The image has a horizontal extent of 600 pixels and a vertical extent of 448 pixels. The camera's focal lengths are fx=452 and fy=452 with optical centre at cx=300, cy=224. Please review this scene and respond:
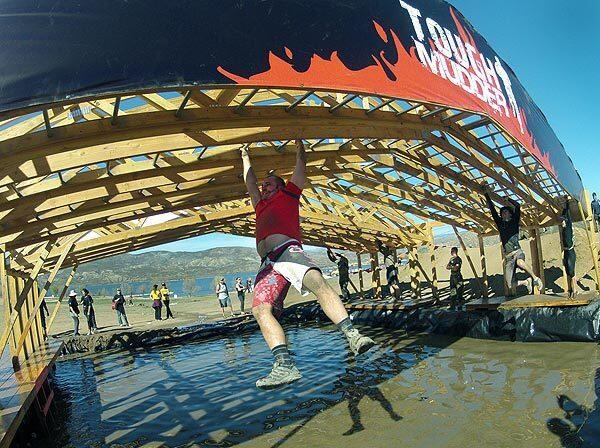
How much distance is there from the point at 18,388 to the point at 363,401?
18.1 feet

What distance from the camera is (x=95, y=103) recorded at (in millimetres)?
4996

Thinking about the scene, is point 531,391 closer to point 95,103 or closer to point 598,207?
point 95,103

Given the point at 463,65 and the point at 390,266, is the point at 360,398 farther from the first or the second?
the point at 390,266

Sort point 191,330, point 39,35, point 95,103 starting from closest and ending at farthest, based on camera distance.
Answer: point 39,35, point 95,103, point 191,330

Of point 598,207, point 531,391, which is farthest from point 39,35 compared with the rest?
point 598,207

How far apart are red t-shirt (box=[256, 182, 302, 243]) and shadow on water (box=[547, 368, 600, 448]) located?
389 centimetres

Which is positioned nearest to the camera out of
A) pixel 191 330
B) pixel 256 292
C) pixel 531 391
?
pixel 256 292

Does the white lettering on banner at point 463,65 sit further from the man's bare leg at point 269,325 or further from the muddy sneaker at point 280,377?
the muddy sneaker at point 280,377

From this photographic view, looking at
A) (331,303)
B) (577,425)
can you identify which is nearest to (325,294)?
(331,303)

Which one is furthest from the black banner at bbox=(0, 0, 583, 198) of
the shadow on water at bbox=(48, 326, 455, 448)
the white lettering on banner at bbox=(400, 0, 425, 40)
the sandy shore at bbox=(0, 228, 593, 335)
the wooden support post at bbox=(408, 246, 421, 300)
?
the sandy shore at bbox=(0, 228, 593, 335)

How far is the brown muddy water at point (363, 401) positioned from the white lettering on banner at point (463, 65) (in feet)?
12.6

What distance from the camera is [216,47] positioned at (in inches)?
134

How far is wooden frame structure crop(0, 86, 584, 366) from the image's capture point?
482cm

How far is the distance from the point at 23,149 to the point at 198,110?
5.76 ft
